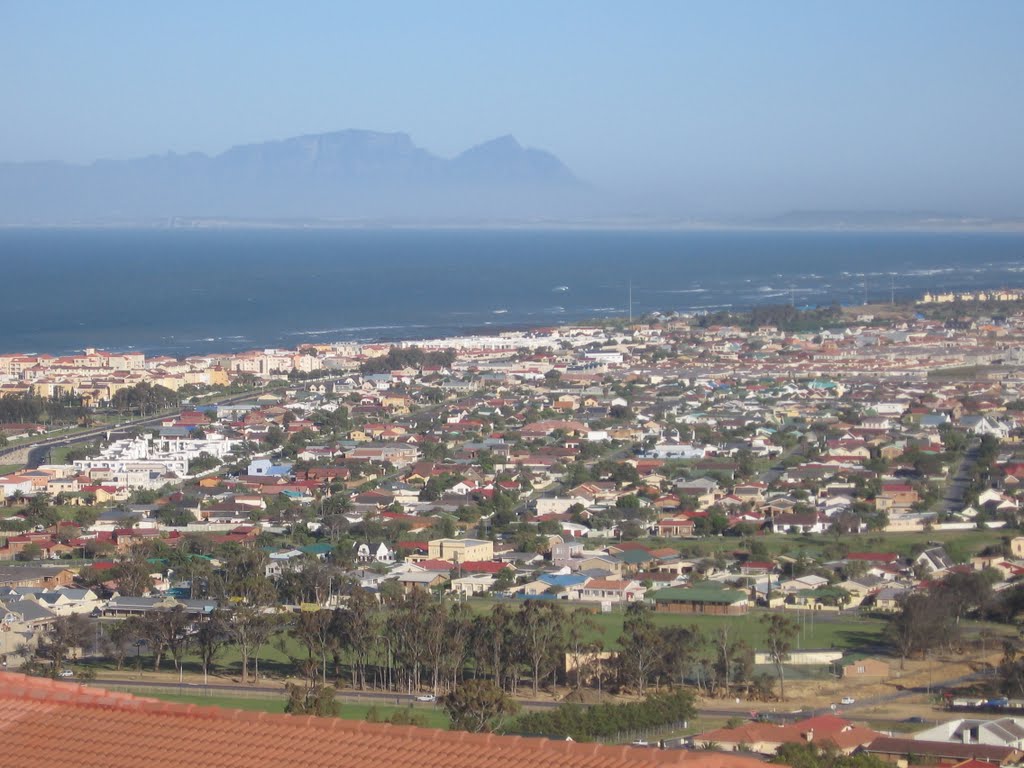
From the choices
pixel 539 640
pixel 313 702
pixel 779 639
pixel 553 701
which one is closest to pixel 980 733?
pixel 779 639

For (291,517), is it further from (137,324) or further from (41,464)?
(137,324)

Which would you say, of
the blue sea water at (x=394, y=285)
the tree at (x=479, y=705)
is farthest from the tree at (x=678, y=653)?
the blue sea water at (x=394, y=285)

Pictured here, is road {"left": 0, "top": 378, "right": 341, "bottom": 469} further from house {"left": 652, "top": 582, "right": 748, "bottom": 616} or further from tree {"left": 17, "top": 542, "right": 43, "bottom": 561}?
house {"left": 652, "top": 582, "right": 748, "bottom": 616}

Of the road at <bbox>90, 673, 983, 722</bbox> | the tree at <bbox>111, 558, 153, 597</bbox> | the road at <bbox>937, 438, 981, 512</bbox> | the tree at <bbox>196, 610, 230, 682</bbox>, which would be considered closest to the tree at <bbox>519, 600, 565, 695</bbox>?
the road at <bbox>90, 673, 983, 722</bbox>

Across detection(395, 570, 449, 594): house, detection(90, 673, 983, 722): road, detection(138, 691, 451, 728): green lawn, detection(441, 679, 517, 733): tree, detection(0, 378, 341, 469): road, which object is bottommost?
detection(0, 378, 341, 469): road

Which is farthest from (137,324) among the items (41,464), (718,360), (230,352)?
(41,464)

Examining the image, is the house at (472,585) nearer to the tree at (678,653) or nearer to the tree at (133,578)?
the tree at (133,578)
